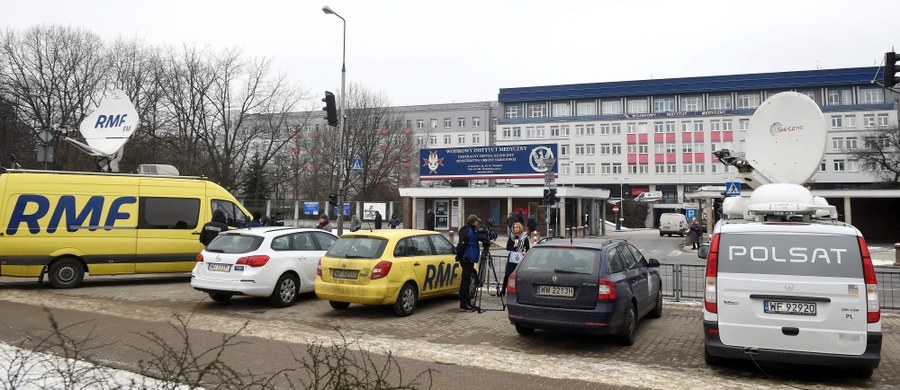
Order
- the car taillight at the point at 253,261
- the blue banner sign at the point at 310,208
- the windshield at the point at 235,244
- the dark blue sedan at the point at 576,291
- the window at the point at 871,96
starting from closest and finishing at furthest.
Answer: the dark blue sedan at the point at 576,291, the car taillight at the point at 253,261, the windshield at the point at 235,244, the blue banner sign at the point at 310,208, the window at the point at 871,96

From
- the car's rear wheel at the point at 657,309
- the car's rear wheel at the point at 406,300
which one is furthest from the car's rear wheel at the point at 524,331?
the car's rear wheel at the point at 657,309

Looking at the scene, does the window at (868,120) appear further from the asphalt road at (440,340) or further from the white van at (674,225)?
the asphalt road at (440,340)

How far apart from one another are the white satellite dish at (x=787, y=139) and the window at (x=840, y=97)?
225 ft

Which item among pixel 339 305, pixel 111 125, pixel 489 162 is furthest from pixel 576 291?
pixel 489 162

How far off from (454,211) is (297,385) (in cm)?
3700

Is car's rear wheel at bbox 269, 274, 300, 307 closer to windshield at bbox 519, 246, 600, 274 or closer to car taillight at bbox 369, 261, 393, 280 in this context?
car taillight at bbox 369, 261, 393, 280

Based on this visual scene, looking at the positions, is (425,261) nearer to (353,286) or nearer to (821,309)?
(353,286)

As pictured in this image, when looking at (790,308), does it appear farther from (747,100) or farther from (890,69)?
(747,100)

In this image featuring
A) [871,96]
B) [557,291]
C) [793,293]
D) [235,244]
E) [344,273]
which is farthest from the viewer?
[871,96]

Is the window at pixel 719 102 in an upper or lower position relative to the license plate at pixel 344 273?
upper

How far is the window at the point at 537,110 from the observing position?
3052 inches

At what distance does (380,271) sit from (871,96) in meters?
75.2

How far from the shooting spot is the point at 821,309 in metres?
6.04

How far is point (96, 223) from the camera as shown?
1291cm
